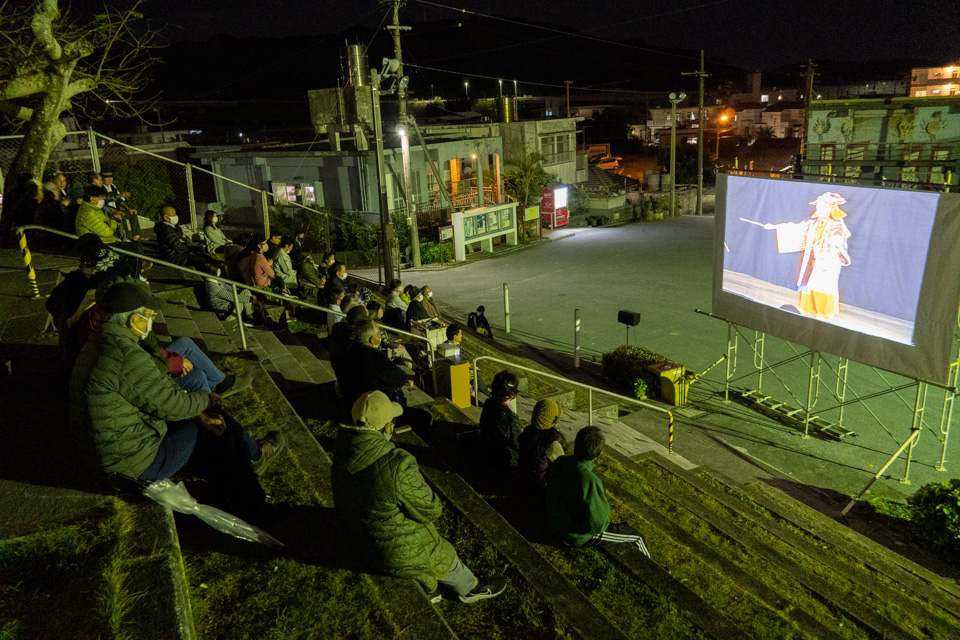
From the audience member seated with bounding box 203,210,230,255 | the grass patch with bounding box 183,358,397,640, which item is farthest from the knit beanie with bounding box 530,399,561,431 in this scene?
the audience member seated with bounding box 203,210,230,255

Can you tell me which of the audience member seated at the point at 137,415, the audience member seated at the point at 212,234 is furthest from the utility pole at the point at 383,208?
the audience member seated at the point at 137,415

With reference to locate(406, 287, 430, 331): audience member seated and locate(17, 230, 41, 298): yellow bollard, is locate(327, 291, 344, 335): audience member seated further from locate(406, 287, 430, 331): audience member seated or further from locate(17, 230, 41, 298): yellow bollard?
locate(17, 230, 41, 298): yellow bollard

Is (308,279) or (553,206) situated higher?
(553,206)

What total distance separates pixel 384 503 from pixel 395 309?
7952 millimetres

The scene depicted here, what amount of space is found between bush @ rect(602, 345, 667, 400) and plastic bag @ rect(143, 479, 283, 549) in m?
8.59

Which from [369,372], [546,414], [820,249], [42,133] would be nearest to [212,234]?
[42,133]

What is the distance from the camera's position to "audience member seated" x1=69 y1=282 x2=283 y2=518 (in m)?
3.75

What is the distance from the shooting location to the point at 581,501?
457 centimetres

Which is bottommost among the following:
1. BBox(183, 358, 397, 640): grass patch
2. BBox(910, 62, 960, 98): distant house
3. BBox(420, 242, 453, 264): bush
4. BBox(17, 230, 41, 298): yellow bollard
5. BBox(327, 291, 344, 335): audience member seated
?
BBox(420, 242, 453, 264): bush

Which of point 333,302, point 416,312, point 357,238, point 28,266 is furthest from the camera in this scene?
point 357,238

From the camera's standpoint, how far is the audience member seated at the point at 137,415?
375 cm

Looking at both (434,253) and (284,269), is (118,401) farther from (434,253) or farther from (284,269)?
(434,253)

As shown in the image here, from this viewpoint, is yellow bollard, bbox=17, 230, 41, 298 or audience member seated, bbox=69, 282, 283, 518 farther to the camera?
yellow bollard, bbox=17, 230, 41, 298

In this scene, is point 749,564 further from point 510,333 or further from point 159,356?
point 510,333
